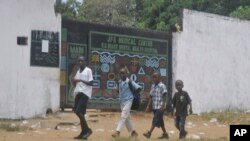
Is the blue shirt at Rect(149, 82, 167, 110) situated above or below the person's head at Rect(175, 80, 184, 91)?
below

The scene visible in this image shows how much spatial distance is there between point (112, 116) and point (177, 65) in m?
3.26

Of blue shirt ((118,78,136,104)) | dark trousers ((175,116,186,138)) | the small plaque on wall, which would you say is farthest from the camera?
the small plaque on wall

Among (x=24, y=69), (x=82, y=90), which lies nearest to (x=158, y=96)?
(x=82, y=90)

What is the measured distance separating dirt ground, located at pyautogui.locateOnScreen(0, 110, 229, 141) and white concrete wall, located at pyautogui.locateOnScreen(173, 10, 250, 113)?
1271mm

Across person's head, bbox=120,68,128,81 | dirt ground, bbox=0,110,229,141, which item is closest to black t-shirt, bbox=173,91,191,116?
dirt ground, bbox=0,110,229,141

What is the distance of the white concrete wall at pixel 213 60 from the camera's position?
1955cm

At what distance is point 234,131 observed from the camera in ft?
24.4

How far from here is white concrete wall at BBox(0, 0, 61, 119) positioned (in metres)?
15.1

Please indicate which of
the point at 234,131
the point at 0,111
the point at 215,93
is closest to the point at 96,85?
the point at 0,111

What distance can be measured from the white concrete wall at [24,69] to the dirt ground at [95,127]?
15.8 inches

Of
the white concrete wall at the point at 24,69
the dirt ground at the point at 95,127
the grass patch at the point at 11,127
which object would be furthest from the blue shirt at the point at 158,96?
the white concrete wall at the point at 24,69

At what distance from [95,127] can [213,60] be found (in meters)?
6.66

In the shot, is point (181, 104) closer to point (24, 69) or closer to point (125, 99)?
point (125, 99)

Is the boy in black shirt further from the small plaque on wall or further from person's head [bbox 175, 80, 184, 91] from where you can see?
the small plaque on wall
